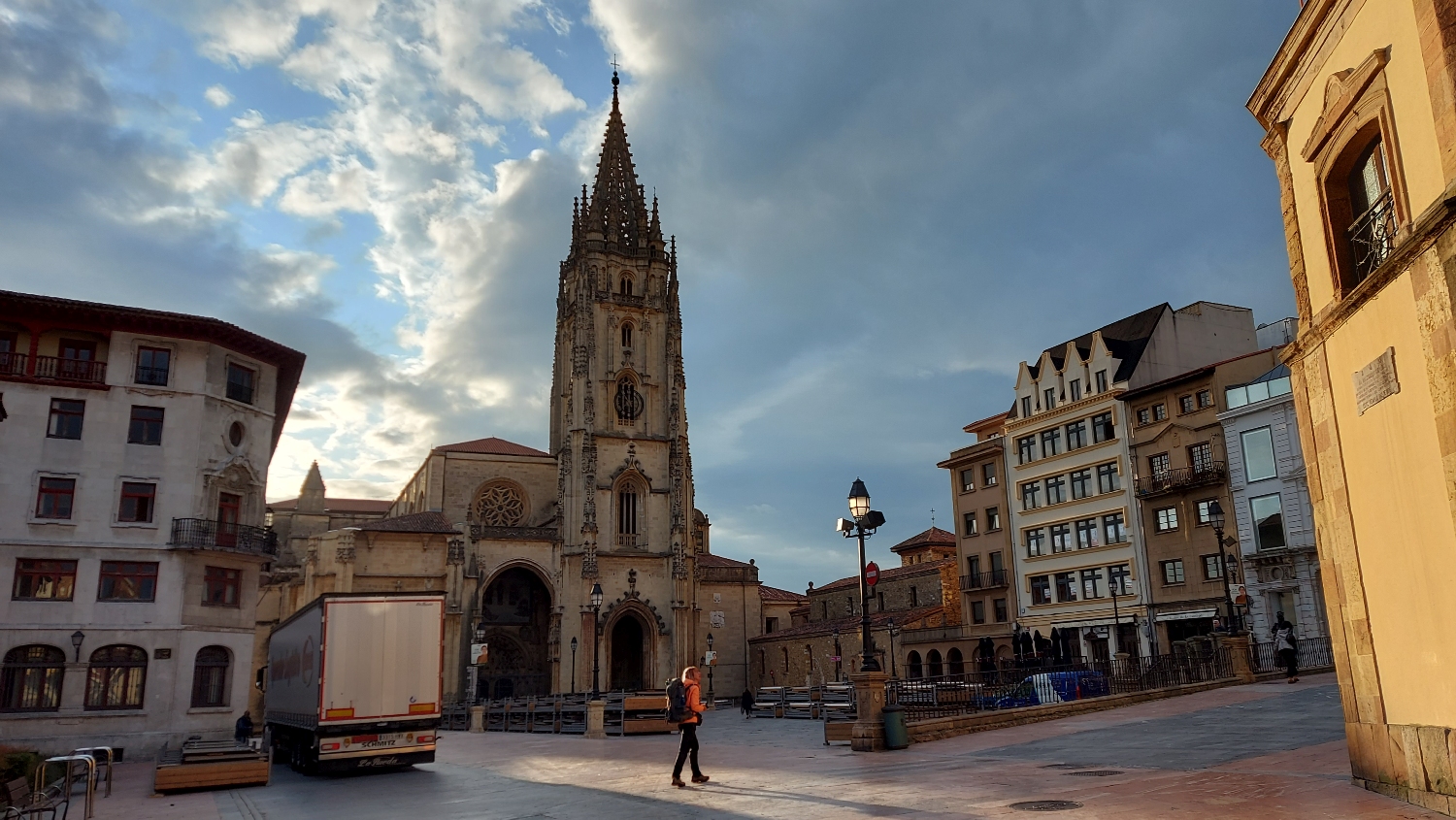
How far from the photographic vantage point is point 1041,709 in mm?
20797

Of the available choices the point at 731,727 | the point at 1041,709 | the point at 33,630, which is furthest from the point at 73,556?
the point at 1041,709

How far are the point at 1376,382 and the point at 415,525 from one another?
168 ft

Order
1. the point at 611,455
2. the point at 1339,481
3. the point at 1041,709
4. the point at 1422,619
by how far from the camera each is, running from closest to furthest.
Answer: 1. the point at 1422,619
2. the point at 1339,481
3. the point at 1041,709
4. the point at 611,455

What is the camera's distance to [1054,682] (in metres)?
24.1

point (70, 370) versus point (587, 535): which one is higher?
point (70, 370)

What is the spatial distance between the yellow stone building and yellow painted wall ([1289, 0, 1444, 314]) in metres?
0.02

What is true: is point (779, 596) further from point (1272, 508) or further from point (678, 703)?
point (678, 703)

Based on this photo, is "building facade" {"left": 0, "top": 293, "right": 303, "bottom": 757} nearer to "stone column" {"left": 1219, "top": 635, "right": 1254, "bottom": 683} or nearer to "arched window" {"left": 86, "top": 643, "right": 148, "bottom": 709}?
"arched window" {"left": 86, "top": 643, "right": 148, "bottom": 709}

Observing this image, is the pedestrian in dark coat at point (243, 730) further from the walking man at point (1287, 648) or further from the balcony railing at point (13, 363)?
the walking man at point (1287, 648)

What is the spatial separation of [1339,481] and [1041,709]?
11.7m

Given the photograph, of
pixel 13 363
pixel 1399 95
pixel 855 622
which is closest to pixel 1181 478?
pixel 855 622

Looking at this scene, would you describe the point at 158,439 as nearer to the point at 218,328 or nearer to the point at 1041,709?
the point at 218,328

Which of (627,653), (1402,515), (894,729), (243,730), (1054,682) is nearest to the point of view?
(1402,515)

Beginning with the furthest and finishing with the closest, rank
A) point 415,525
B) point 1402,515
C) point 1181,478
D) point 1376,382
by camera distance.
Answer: point 415,525, point 1181,478, point 1376,382, point 1402,515
